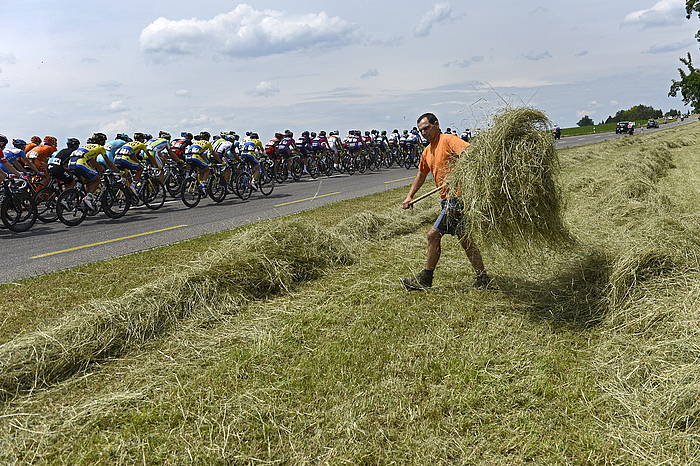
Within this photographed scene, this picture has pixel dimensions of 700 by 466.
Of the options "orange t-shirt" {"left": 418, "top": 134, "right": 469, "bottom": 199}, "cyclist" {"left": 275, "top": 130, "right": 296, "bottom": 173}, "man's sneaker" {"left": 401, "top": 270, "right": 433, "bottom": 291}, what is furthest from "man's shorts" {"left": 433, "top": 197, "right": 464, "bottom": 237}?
"cyclist" {"left": 275, "top": 130, "right": 296, "bottom": 173}

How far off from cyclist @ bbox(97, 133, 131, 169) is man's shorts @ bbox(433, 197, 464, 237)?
9.86m

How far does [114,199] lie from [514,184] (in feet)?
35.6

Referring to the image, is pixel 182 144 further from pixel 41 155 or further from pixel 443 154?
pixel 443 154

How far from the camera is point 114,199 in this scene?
12648 mm

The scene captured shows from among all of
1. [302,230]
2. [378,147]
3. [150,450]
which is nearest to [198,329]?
[150,450]

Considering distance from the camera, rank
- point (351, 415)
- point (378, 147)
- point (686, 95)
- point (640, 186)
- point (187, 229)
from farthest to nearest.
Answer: point (686, 95)
point (378, 147)
point (187, 229)
point (640, 186)
point (351, 415)

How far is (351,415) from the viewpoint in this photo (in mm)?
3234

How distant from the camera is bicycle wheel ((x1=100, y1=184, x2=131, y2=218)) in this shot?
1240 cm

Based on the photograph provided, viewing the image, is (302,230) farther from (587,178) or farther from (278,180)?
(278,180)

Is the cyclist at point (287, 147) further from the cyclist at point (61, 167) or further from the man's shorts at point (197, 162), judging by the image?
the cyclist at point (61, 167)

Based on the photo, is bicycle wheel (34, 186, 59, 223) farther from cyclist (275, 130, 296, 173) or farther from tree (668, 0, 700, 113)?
tree (668, 0, 700, 113)

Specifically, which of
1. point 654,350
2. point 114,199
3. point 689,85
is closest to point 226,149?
point 114,199

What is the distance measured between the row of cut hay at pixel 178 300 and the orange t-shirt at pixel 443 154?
6.44 feet

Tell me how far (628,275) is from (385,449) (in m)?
2.95
